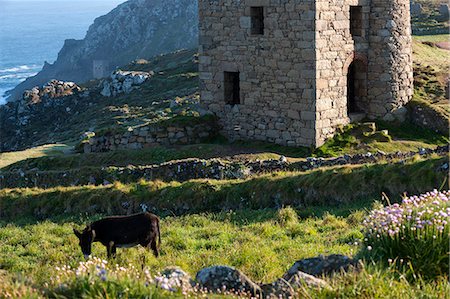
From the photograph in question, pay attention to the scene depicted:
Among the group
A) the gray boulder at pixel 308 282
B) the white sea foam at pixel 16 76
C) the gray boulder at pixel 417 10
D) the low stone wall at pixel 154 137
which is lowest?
the white sea foam at pixel 16 76

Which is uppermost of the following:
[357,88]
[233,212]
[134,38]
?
[134,38]

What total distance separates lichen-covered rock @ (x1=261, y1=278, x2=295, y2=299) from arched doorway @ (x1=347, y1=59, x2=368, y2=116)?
1512 centimetres

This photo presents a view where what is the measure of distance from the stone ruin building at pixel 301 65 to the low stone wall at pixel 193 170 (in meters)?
2.87

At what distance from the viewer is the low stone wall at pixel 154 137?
870 inches

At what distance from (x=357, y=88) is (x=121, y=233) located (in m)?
13.4

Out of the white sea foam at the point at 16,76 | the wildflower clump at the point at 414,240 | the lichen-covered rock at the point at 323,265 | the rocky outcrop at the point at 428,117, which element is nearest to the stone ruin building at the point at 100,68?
the white sea foam at the point at 16,76

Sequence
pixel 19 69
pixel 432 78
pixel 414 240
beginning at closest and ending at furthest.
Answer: pixel 414 240 → pixel 432 78 → pixel 19 69

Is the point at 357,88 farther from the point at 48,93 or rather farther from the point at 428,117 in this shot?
the point at 48,93

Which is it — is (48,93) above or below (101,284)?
below

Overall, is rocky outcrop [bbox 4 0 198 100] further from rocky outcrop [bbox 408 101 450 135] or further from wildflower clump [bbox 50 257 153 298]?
wildflower clump [bbox 50 257 153 298]

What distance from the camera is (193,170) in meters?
17.8

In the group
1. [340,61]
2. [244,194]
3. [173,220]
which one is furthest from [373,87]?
[173,220]

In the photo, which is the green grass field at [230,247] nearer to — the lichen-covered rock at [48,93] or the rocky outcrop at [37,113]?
the rocky outcrop at [37,113]

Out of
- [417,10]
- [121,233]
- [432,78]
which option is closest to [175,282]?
[121,233]
